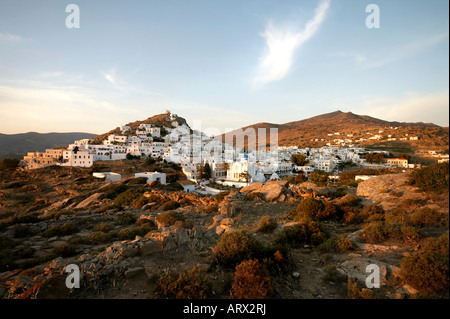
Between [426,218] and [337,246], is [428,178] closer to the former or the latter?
[426,218]

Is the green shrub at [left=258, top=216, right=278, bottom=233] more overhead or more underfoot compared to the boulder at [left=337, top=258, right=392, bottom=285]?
more underfoot

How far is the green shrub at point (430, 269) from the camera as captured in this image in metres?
4.11

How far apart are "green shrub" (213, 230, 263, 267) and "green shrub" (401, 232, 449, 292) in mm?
3284

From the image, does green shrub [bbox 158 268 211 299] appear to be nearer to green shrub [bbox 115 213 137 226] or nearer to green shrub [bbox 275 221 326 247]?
green shrub [bbox 275 221 326 247]

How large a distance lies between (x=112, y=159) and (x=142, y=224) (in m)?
57.6

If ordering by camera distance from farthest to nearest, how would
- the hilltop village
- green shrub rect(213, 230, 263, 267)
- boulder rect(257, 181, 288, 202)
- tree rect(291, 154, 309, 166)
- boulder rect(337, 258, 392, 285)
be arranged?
tree rect(291, 154, 309, 166) → the hilltop village → boulder rect(257, 181, 288, 202) → green shrub rect(213, 230, 263, 267) → boulder rect(337, 258, 392, 285)

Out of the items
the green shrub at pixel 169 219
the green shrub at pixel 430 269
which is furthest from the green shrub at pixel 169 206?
the green shrub at pixel 430 269

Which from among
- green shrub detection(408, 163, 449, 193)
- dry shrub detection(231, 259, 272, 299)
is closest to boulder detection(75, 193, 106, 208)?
dry shrub detection(231, 259, 272, 299)

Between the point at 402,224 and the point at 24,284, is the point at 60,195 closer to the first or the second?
the point at 24,284

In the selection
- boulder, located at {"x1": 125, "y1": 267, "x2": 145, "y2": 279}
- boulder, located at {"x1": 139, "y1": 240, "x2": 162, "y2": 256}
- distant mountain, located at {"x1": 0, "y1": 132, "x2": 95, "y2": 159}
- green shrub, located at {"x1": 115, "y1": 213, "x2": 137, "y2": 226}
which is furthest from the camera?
distant mountain, located at {"x1": 0, "y1": 132, "x2": 95, "y2": 159}

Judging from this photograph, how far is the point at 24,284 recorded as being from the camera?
5055 millimetres

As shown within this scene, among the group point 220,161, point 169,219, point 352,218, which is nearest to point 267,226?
point 352,218

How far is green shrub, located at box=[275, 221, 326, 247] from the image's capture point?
25.7 ft

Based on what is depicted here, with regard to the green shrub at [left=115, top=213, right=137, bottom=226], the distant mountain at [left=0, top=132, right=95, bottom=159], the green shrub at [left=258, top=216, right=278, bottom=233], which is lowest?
the green shrub at [left=115, top=213, right=137, bottom=226]
